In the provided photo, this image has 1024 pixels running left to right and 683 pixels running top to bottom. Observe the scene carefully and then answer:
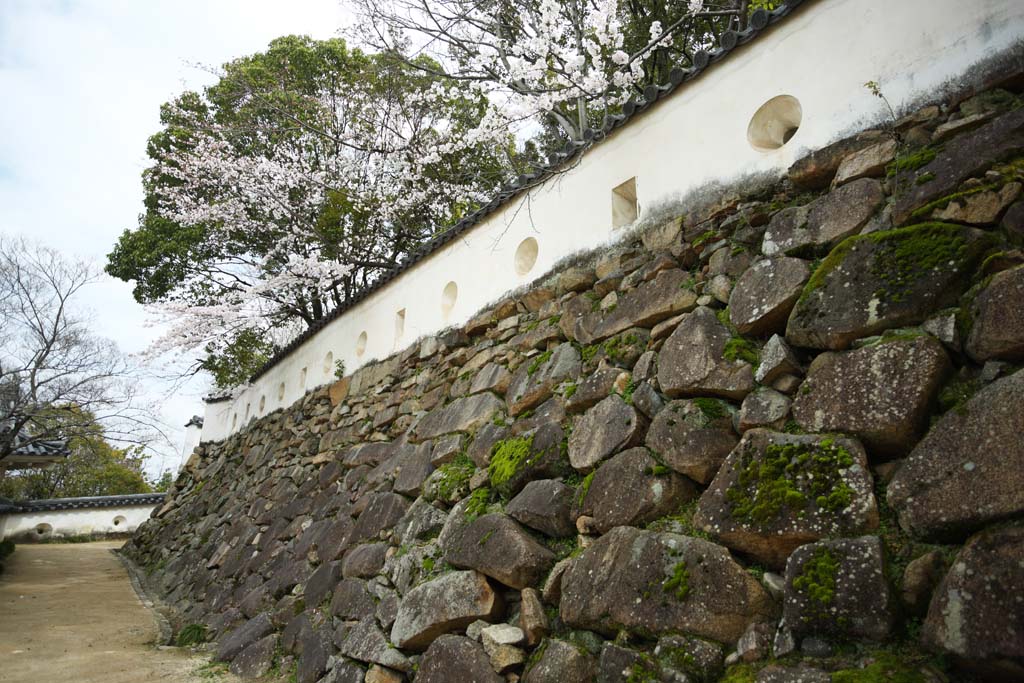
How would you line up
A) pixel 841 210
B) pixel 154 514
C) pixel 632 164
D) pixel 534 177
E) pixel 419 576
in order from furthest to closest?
1. pixel 154 514
2. pixel 534 177
3. pixel 632 164
4. pixel 419 576
5. pixel 841 210

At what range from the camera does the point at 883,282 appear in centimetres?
264

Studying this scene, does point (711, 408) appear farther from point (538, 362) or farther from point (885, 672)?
point (538, 362)

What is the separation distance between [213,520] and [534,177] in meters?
7.95

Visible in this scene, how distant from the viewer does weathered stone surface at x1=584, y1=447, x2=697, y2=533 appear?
2902mm

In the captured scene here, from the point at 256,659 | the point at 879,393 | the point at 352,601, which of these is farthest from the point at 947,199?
the point at 256,659

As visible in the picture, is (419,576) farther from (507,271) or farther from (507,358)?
(507,271)

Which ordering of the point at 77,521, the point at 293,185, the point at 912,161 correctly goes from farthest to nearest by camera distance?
the point at 77,521 < the point at 293,185 < the point at 912,161

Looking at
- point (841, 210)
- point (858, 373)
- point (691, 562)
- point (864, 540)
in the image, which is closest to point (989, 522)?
point (864, 540)

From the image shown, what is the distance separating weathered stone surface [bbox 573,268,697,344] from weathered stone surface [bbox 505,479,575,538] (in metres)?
1.07

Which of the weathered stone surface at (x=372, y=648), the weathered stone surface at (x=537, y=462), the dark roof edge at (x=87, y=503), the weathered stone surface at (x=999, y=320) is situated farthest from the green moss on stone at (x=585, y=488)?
the dark roof edge at (x=87, y=503)

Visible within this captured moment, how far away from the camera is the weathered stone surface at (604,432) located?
3318 millimetres

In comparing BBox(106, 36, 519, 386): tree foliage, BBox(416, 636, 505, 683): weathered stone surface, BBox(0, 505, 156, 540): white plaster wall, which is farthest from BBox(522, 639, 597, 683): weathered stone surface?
BBox(0, 505, 156, 540): white plaster wall

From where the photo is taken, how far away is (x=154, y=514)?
43.9ft

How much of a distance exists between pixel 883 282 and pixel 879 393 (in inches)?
20.8
